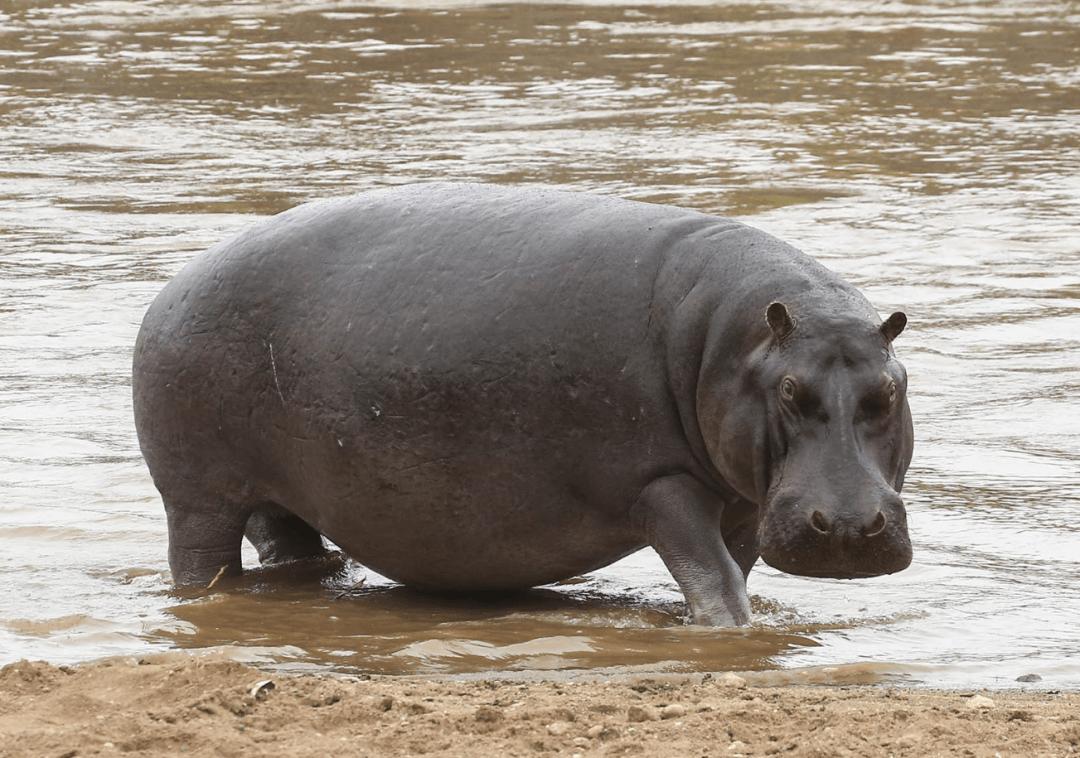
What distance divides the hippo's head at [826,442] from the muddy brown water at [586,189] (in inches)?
16.0

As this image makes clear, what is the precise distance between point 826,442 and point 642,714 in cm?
108

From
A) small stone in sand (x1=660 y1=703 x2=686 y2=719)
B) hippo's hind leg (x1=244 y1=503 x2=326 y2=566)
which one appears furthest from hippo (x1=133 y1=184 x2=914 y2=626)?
small stone in sand (x1=660 y1=703 x2=686 y2=719)

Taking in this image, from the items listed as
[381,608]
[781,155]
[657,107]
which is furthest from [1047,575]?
[657,107]

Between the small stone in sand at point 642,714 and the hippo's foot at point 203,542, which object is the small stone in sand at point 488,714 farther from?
the hippo's foot at point 203,542

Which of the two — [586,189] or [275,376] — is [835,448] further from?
[586,189]

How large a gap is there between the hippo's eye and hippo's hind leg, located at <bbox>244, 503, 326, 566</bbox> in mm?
2206

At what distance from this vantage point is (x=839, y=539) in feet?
18.3

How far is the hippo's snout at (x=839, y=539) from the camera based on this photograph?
5.56m

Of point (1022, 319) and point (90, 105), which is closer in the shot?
point (1022, 319)

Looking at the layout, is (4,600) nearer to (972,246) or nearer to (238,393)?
(238,393)

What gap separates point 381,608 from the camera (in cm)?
667

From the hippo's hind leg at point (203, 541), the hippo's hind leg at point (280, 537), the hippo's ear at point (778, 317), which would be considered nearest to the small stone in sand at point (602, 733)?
the hippo's ear at point (778, 317)

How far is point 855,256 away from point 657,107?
6.19 m

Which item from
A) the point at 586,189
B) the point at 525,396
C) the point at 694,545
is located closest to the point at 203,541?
the point at 525,396
